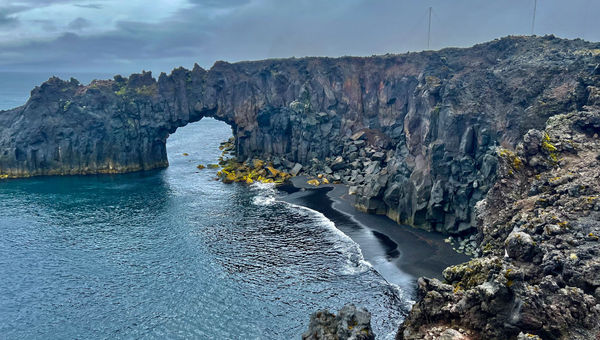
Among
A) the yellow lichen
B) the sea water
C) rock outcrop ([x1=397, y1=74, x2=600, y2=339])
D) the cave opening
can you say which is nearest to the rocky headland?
rock outcrop ([x1=397, y1=74, x2=600, y2=339])

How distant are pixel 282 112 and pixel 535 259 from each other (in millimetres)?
92778

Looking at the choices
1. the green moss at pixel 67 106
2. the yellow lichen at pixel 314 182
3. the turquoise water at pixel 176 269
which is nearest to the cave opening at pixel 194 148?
the green moss at pixel 67 106

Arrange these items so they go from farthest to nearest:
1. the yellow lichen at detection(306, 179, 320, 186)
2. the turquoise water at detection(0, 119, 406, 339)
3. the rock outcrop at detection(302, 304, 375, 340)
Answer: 1. the yellow lichen at detection(306, 179, 320, 186)
2. the turquoise water at detection(0, 119, 406, 339)
3. the rock outcrop at detection(302, 304, 375, 340)

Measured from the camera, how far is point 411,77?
10456 cm

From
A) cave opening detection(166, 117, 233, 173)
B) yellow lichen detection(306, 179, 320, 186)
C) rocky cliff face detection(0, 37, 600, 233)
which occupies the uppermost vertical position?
rocky cliff face detection(0, 37, 600, 233)

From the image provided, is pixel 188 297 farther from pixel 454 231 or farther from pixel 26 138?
pixel 26 138

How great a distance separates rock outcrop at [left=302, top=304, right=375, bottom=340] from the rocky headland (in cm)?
293

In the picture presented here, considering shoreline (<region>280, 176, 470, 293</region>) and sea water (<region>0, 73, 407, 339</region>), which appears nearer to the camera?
sea water (<region>0, 73, 407, 339</region>)

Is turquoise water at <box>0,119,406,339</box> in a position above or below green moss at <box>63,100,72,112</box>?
below

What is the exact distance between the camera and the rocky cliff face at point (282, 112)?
80438 millimetres

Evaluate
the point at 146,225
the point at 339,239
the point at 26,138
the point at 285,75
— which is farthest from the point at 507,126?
the point at 26,138

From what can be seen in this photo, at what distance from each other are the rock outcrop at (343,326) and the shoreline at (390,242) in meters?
15.6

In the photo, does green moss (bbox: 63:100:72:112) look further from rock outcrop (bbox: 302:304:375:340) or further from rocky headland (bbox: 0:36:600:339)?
rock outcrop (bbox: 302:304:375:340)

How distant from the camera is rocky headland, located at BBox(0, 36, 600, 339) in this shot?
27047mm
